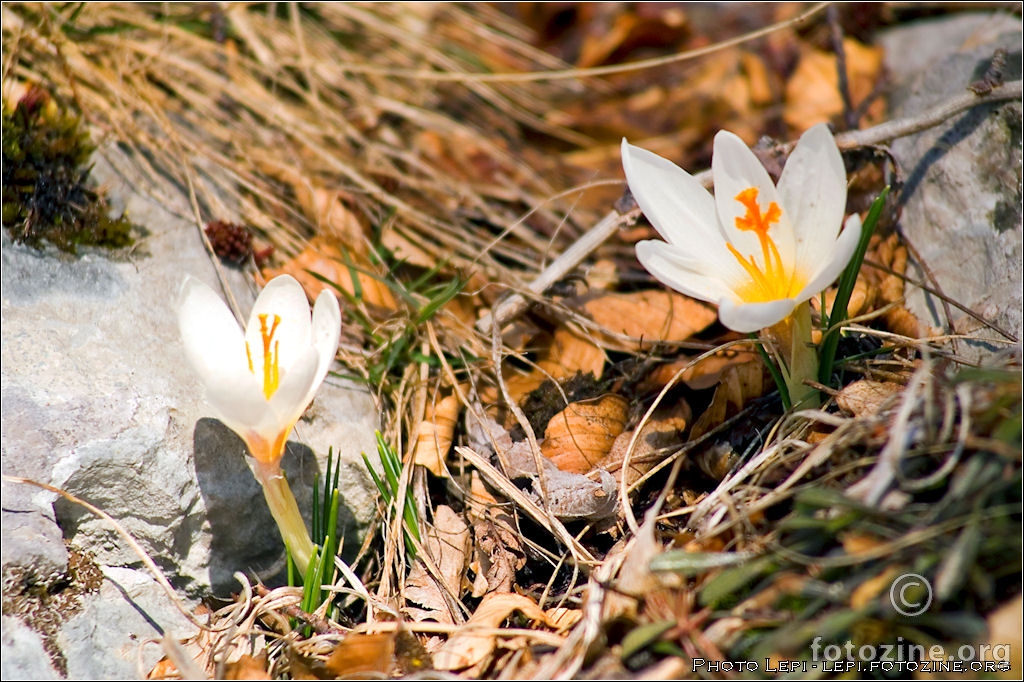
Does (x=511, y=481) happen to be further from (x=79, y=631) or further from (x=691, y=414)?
(x=79, y=631)

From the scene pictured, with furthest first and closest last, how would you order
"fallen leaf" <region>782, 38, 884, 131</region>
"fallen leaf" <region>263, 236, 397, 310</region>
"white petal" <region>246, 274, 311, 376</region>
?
"fallen leaf" <region>782, 38, 884, 131</region>, "fallen leaf" <region>263, 236, 397, 310</region>, "white petal" <region>246, 274, 311, 376</region>

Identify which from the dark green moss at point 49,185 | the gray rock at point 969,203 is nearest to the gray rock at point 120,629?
the dark green moss at point 49,185

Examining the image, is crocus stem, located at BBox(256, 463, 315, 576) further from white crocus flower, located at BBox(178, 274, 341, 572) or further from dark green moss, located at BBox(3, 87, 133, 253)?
dark green moss, located at BBox(3, 87, 133, 253)

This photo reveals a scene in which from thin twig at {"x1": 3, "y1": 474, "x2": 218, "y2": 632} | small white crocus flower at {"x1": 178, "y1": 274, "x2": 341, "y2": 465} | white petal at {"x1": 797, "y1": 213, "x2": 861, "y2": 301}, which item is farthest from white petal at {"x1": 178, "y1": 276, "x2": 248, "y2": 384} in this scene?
white petal at {"x1": 797, "y1": 213, "x2": 861, "y2": 301}

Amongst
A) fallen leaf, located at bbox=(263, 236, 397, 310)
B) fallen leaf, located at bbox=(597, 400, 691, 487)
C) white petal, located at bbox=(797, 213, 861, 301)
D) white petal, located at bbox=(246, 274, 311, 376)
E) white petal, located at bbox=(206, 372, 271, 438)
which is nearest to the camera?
white petal, located at bbox=(797, 213, 861, 301)

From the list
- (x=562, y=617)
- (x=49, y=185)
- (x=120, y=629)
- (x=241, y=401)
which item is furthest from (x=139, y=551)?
(x=49, y=185)
